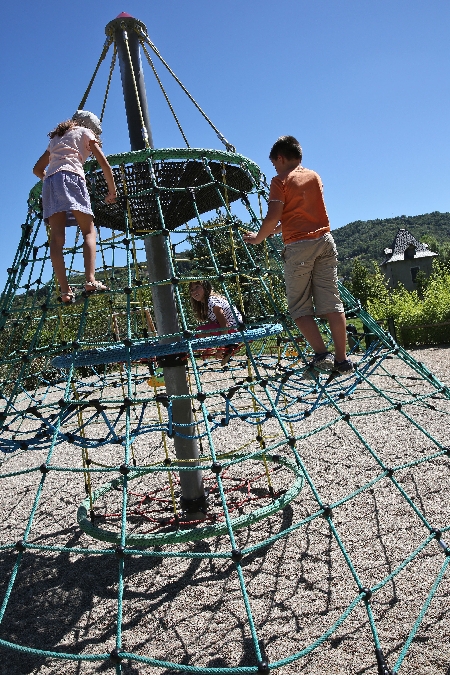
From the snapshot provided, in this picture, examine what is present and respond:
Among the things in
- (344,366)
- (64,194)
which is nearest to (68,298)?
(64,194)

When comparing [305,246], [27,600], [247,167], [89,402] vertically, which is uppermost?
[247,167]

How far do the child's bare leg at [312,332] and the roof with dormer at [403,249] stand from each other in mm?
42318

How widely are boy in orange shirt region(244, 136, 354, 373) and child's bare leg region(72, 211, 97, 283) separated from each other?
922 millimetres

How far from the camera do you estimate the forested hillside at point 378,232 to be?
366ft

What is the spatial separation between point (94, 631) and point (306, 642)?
123 cm

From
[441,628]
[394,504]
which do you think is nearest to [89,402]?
[441,628]

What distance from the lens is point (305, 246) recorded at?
10.4 ft

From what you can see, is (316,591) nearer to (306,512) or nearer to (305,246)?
(306,512)

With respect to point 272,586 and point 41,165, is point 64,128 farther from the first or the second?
point 272,586

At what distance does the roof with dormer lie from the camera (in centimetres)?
4284

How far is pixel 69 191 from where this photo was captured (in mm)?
3135

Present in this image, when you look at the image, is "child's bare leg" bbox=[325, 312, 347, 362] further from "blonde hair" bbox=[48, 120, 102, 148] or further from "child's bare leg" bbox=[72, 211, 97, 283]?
"blonde hair" bbox=[48, 120, 102, 148]

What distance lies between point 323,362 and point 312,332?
192 millimetres

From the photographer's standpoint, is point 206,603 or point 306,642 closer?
point 306,642
